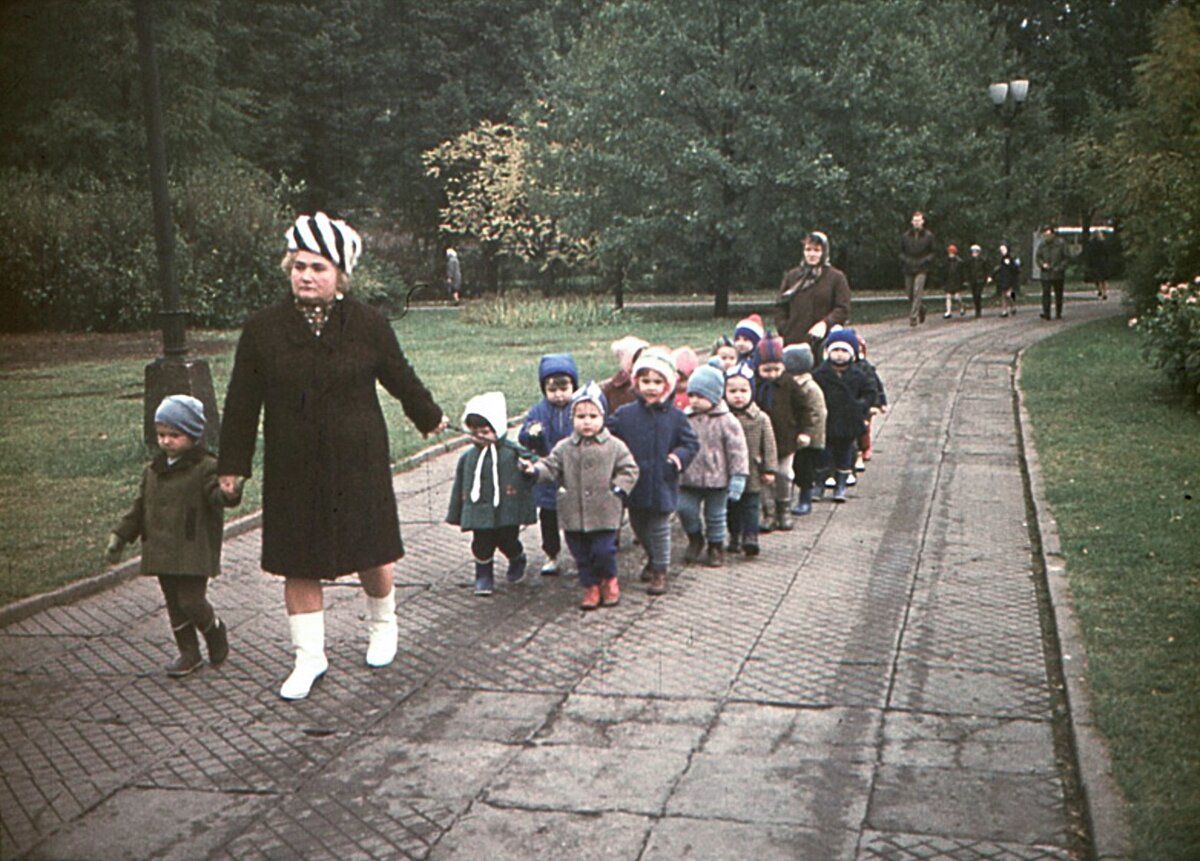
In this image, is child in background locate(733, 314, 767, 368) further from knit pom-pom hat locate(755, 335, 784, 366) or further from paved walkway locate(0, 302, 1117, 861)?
paved walkway locate(0, 302, 1117, 861)

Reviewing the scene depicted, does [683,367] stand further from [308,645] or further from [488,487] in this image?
[308,645]

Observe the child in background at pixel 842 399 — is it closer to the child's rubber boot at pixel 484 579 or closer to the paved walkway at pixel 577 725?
the paved walkway at pixel 577 725

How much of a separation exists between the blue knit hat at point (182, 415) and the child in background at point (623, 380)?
10.8 ft

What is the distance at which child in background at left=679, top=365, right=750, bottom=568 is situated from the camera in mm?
8102

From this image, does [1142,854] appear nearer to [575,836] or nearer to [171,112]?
[575,836]

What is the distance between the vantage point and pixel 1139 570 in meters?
7.59

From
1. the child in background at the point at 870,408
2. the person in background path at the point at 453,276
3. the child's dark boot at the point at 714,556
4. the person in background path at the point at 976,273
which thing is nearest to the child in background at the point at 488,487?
the child's dark boot at the point at 714,556

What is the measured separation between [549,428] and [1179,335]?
28.8 ft

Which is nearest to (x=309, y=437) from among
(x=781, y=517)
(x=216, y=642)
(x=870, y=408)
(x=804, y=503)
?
(x=216, y=642)

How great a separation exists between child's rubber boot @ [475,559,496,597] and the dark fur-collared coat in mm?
1798

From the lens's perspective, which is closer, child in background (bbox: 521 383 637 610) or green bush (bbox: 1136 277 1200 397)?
child in background (bbox: 521 383 637 610)

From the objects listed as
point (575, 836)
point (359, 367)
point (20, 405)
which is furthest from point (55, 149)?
A: point (575, 836)

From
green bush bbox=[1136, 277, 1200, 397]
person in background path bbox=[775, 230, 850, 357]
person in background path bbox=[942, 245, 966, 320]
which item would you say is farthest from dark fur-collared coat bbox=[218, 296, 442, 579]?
person in background path bbox=[942, 245, 966, 320]

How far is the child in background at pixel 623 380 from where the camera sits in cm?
880
